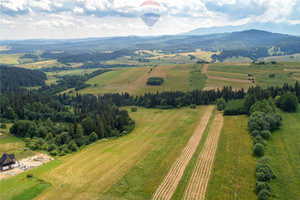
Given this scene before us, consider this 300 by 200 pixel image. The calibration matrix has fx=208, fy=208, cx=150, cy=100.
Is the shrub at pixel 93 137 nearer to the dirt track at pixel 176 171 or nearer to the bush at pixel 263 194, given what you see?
the dirt track at pixel 176 171

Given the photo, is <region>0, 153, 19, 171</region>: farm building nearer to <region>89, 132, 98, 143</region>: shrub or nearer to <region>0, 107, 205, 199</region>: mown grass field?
<region>0, 107, 205, 199</region>: mown grass field

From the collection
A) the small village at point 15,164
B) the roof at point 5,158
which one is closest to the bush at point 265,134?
the small village at point 15,164

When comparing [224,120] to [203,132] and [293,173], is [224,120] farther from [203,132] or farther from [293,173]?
[293,173]

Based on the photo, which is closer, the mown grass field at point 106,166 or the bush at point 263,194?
the bush at point 263,194

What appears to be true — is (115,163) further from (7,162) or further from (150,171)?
(7,162)

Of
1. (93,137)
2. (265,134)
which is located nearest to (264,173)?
(265,134)

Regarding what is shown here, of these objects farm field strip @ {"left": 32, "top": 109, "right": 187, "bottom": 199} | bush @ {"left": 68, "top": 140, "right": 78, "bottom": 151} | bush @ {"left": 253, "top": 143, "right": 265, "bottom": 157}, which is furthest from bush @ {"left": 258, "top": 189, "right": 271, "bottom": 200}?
bush @ {"left": 68, "top": 140, "right": 78, "bottom": 151}

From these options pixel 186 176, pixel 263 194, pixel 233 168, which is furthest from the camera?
pixel 233 168
